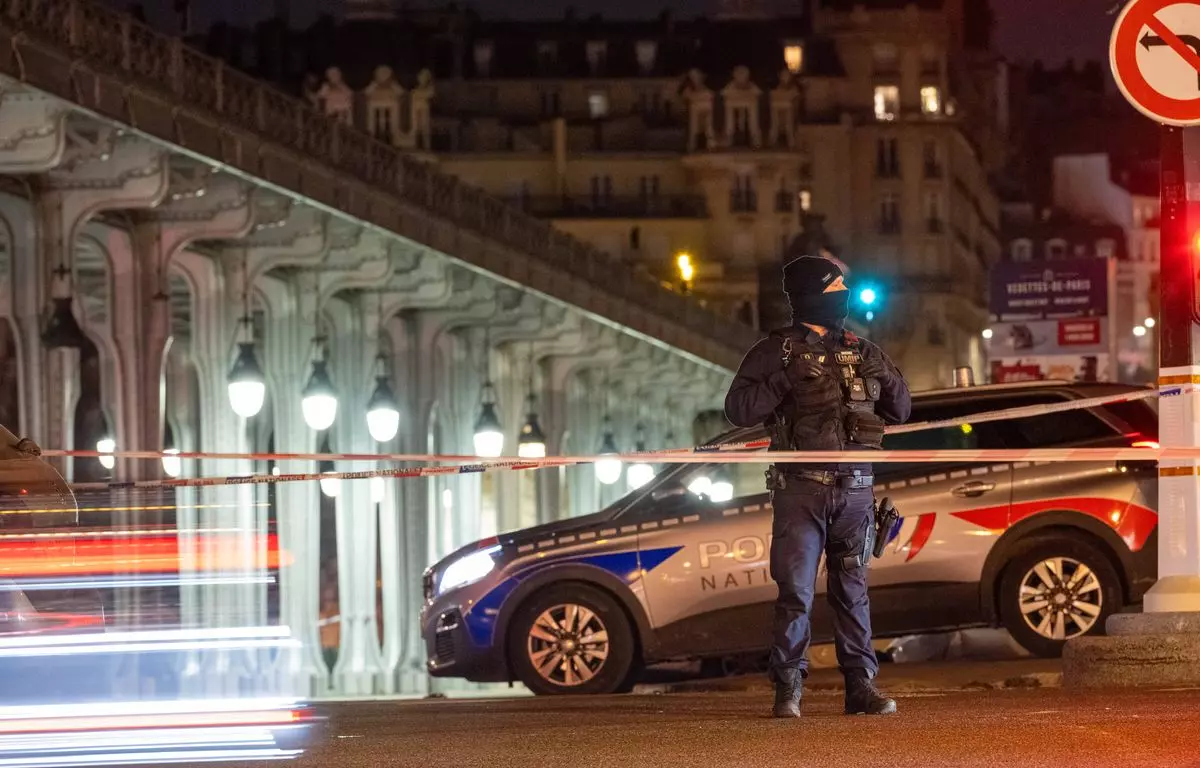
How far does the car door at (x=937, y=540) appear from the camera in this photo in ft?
49.9

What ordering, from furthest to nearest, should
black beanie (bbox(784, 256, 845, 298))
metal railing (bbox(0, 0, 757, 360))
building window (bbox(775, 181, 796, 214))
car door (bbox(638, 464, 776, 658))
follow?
building window (bbox(775, 181, 796, 214))
metal railing (bbox(0, 0, 757, 360))
car door (bbox(638, 464, 776, 658))
black beanie (bbox(784, 256, 845, 298))

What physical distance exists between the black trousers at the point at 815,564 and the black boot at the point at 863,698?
37 millimetres

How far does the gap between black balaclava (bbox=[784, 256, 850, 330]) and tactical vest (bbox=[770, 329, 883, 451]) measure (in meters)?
0.08

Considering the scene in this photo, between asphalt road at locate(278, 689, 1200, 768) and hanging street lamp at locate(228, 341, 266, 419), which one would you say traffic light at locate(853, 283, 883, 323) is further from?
asphalt road at locate(278, 689, 1200, 768)

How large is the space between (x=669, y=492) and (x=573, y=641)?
1.06 m

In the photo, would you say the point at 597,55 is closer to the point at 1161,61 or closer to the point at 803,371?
the point at 1161,61

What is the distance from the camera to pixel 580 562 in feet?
49.7

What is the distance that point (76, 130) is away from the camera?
840 inches

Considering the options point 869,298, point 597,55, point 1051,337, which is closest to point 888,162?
point 597,55

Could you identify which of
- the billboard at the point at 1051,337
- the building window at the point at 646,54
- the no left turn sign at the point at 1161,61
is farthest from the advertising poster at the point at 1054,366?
the building window at the point at 646,54

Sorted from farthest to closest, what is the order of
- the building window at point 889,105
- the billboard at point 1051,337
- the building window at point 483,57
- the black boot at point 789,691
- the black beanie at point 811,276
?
the building window at point 889,105
the building window at point 483,57
the billboard at point 1051,337
the black beanie at point 811,276
the black boot at point 789,691

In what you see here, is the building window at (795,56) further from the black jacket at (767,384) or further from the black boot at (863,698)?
the black boot at (863,698)

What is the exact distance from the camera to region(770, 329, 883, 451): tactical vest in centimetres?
1030

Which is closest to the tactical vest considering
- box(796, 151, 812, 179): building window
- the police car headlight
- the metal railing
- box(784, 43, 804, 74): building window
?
the police car headlight
